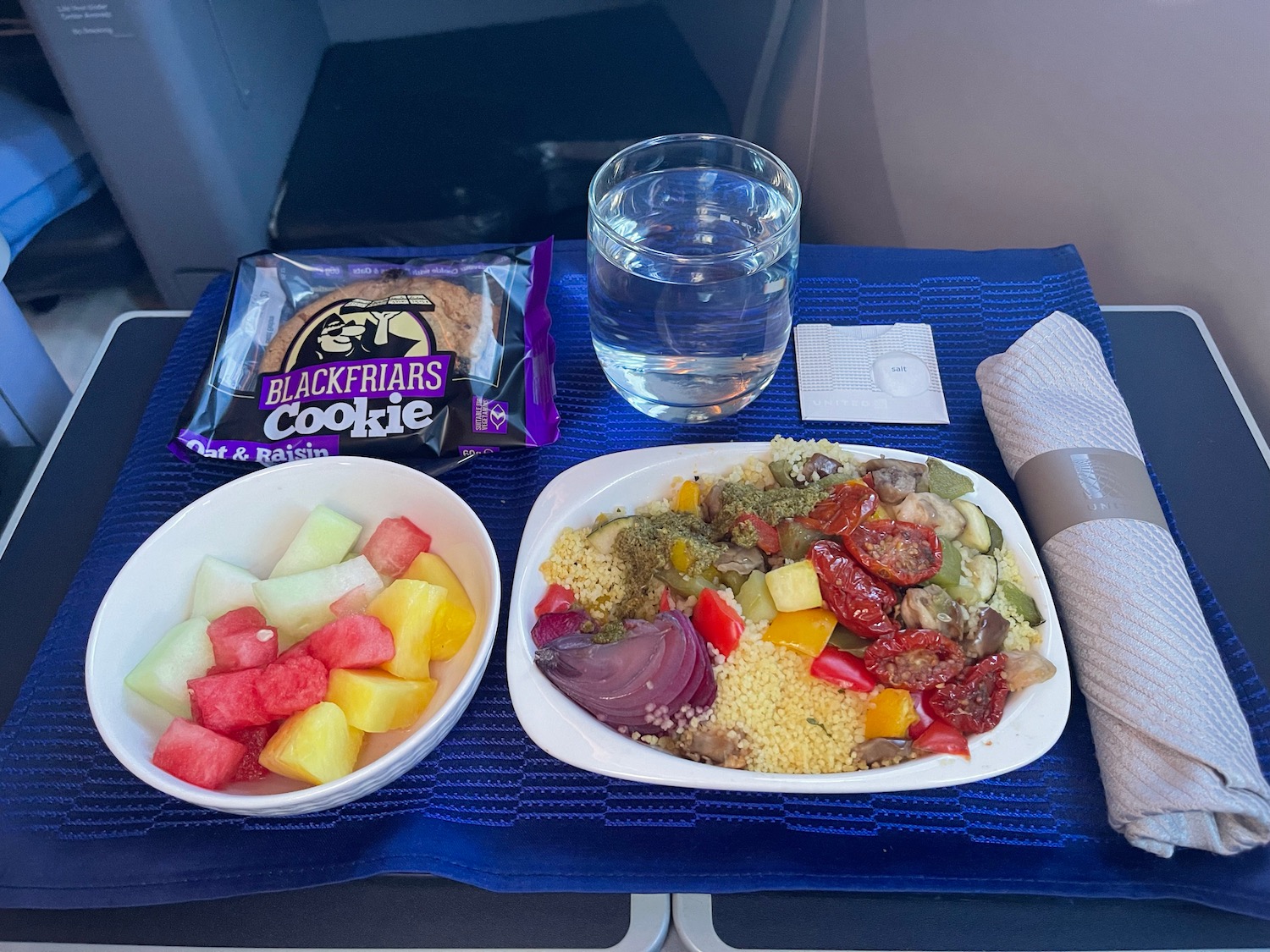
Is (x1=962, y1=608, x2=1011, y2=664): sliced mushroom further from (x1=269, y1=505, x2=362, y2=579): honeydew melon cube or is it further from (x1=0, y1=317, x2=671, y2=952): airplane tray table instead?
(x1=269, y1=505, x2=362, y2=579): honeydew melon cube

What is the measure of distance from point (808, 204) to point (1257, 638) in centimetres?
129

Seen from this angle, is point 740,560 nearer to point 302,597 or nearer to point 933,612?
point 933,612

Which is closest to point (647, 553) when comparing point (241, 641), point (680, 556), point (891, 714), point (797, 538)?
point (680, 556)

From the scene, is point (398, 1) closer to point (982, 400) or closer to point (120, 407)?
point (120, 407)

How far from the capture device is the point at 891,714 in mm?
688

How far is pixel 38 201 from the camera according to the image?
149 centimetres

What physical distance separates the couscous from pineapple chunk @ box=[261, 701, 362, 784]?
0.53 ft

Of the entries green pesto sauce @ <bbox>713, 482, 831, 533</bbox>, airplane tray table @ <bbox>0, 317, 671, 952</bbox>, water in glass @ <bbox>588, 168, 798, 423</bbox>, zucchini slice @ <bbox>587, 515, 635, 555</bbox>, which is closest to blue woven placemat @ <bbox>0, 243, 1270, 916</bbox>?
airplane tray table @ <bbox>0, 317, 671, 952</bbox>

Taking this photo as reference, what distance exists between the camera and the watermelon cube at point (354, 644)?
2.21 ft

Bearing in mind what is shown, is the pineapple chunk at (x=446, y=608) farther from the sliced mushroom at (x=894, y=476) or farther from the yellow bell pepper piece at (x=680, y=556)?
the sliced mushroom at (x=894, y=476)

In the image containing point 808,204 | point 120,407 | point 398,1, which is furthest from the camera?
point 808,204

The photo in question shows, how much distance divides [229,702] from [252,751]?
0.14 ft

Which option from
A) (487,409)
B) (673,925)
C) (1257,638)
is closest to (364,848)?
(673,925)

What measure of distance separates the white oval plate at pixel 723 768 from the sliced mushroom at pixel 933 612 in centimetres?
7
